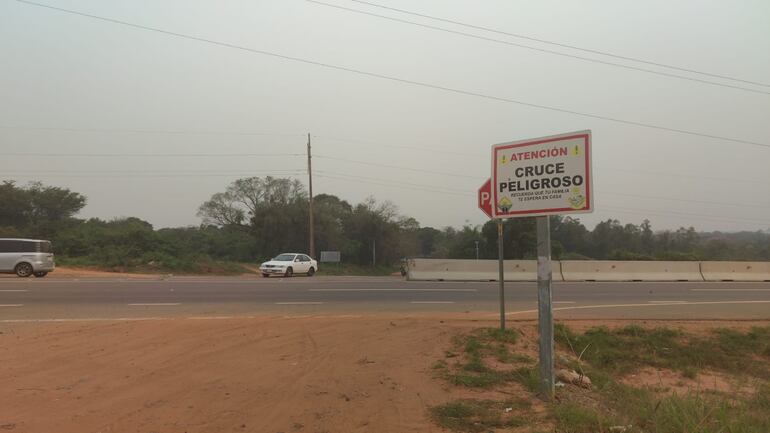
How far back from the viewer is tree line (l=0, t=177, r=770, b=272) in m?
39.9

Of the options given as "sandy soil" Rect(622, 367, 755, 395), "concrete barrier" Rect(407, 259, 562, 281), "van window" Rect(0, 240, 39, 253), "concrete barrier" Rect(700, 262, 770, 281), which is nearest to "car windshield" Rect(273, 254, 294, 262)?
"concrete barrier" Rect(407, 259, 562, 281)

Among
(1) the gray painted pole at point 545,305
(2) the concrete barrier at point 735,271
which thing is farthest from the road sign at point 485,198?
(2) the concrete barrier at point 735,271

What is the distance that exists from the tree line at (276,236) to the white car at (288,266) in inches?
378

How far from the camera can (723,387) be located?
25.7 feet

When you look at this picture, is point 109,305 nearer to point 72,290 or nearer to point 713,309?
point 72,290

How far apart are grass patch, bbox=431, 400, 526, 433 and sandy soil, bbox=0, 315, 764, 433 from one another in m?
0.17

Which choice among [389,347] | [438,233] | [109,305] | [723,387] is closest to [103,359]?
[389,347]

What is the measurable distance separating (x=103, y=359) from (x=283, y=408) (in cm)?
338

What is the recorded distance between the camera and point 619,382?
7.10 meters

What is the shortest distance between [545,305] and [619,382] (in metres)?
2.92

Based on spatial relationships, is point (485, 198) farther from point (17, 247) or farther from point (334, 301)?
point (17, 247)

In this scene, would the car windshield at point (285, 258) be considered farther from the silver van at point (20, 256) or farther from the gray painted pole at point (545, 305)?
the gray painted pole at point (545, 305)

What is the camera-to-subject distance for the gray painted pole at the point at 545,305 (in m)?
5.07

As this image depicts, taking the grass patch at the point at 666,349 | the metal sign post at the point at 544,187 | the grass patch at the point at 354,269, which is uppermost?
the metal sign post at the point at 544,187
